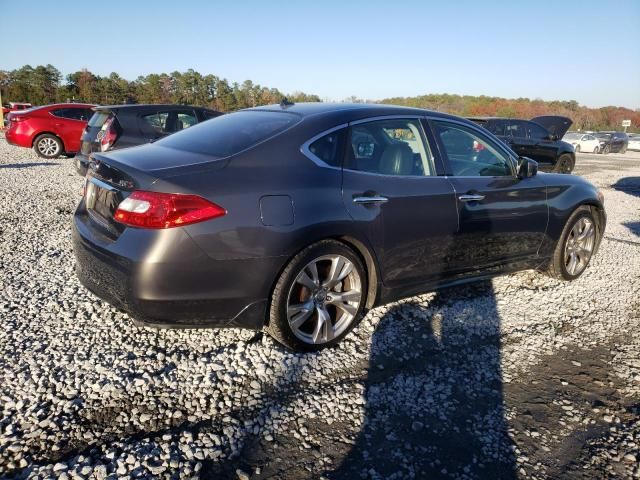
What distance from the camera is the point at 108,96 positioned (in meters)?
38.4

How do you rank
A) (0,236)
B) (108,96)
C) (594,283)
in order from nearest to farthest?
1. (594,283)
2. (0,236)
3. (108,96)

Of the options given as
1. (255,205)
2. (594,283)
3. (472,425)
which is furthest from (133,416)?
(594,283)

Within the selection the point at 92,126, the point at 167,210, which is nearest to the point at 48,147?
the point at 92,126

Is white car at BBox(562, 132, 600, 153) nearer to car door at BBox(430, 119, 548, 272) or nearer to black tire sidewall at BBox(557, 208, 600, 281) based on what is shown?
black tire sidewall at BBox(557, 208, 600, 281)

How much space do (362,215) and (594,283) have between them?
307 centimetres

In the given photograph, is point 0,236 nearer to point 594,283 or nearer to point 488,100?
point 594,283

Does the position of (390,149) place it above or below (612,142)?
below

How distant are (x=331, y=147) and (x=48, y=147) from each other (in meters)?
12.3

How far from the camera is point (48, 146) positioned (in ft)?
41.8

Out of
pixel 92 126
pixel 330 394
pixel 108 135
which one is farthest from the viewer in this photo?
pixel 92 126

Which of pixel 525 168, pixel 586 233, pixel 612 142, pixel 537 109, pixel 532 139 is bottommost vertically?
pixel 586 233

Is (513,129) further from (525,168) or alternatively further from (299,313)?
(299,313)

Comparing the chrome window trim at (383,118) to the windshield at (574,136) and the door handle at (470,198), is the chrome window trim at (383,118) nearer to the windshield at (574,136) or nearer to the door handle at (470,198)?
the door handle at (470,198)

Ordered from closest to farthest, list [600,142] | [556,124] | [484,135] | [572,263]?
[484,135] < [572,263] < [556,124] < [600,142]
